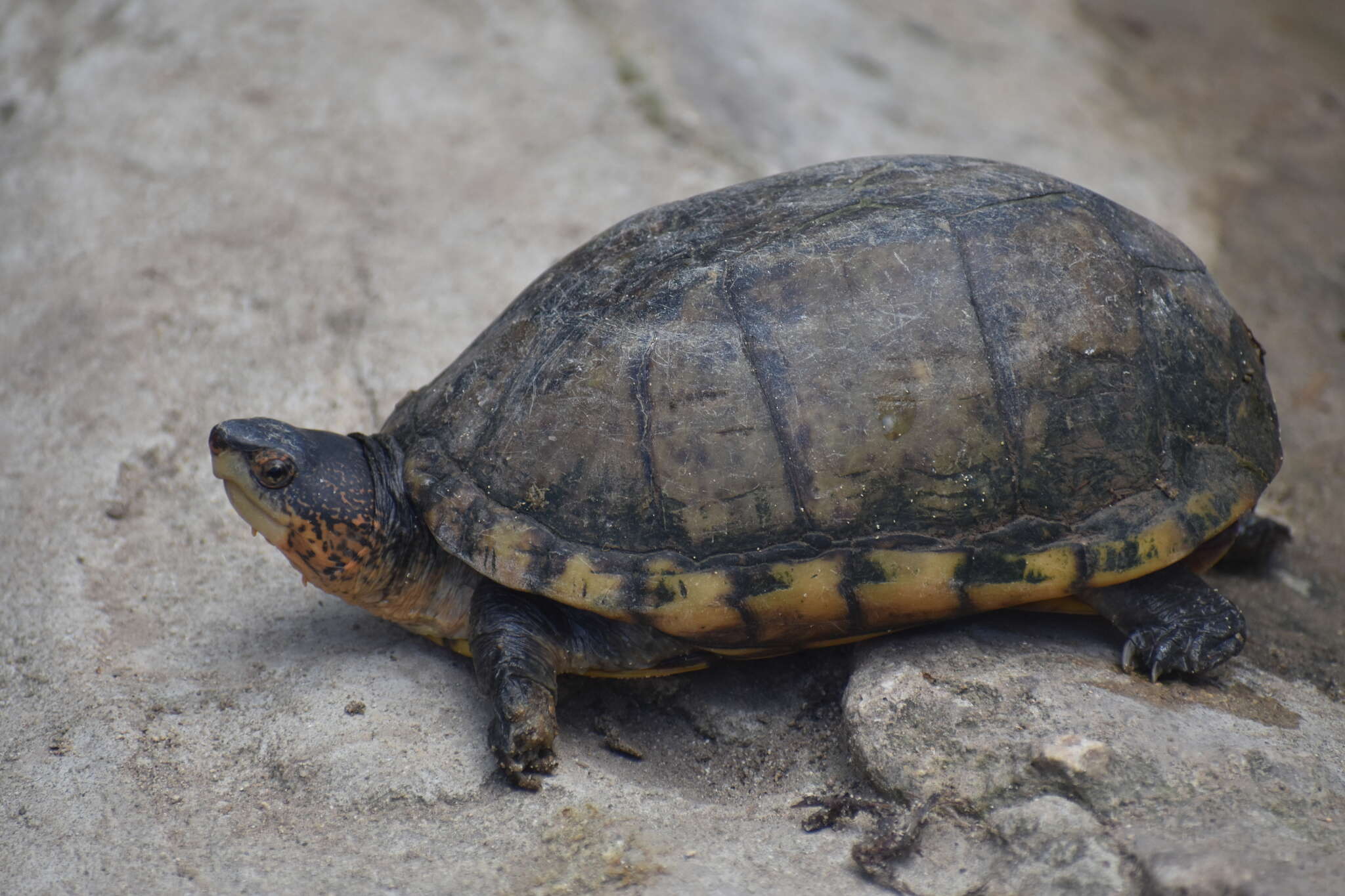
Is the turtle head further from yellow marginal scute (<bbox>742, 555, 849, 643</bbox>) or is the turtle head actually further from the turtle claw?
yellow marginal scute (<bbox>742, 555, 849, 643</bbox>)

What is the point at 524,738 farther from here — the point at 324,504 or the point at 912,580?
the point at 912,580

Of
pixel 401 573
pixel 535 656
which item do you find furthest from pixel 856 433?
pixel 401 573

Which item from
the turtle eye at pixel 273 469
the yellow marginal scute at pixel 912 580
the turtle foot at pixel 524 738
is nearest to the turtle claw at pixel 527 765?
the turtle foot at pixel 524 738

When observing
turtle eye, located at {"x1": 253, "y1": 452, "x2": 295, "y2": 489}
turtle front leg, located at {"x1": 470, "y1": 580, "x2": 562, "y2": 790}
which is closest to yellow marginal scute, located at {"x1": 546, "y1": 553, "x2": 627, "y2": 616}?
turtle front leg, located at {"x1": 470, "y1": 580, "x2": 562, "y2": 790}

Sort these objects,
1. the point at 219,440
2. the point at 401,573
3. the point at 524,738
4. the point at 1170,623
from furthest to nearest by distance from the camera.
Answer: the point at 401,573 → the point at 219,440 → the point at 1170,623 → the point at 524,738

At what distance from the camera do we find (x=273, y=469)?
364cm

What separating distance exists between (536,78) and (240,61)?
2.15 m

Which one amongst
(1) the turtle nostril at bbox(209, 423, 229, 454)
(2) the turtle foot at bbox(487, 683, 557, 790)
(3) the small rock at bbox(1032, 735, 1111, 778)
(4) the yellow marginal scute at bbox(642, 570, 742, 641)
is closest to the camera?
(3) the small rock at bbox(1032, 735, 1111, 778)

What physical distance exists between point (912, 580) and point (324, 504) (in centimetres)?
203

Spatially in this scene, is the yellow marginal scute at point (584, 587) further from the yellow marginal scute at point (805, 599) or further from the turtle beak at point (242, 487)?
the turtle beak at point (242, 487)

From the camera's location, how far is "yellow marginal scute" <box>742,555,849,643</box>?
332cm

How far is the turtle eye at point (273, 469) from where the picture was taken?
12.0ft

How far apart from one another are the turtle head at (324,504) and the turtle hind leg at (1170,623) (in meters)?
2.43

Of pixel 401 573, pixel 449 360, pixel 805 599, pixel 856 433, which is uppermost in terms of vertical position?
pixel 856 433
